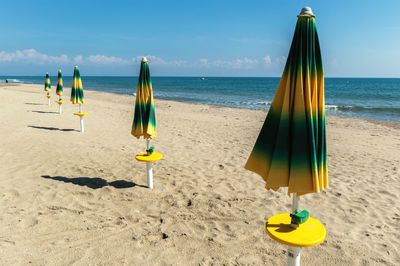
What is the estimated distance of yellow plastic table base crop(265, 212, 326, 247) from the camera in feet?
9.73

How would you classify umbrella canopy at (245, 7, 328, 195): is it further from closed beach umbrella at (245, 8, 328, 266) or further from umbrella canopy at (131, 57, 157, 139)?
umbrella canopy at (131, 57, 157, 139)

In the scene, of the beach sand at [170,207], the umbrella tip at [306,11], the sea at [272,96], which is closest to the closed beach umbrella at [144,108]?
the beach sand at [170,207]

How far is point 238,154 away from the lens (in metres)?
10.4

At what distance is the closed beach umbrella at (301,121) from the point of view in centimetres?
279

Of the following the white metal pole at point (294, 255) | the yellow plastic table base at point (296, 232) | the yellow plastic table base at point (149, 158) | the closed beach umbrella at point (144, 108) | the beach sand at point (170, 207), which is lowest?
the beach sand at point (170, 207)

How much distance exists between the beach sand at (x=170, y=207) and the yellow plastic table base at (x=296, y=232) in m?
1.45

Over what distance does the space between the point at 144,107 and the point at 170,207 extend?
83.8 inches

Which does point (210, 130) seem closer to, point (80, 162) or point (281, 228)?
point (80, 162)

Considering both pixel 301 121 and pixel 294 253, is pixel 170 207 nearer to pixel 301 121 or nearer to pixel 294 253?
pixel 294 253

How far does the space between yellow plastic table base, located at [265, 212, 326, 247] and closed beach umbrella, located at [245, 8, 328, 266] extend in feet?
1.51

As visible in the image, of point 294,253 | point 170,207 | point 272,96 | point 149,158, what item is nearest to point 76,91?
point 149,158

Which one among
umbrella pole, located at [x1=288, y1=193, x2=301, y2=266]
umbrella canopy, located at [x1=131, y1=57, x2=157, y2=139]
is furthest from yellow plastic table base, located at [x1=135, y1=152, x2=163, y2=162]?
umbrella pole, located at [x1=288, y1=193, x2=301, y2=266]

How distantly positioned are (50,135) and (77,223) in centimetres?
751

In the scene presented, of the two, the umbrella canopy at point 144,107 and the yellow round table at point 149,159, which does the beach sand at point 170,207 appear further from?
the umbrella canopy at point 144,107
